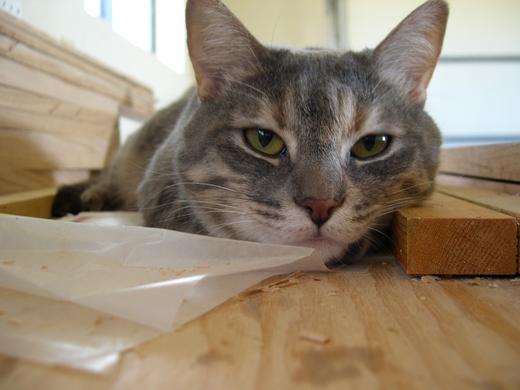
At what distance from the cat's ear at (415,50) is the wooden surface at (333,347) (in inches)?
24.6

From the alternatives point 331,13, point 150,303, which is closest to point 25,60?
point 150,303

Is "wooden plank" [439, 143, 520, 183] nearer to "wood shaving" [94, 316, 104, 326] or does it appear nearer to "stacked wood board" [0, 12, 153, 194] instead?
"wood shaving" [94, 316, 104, 326]

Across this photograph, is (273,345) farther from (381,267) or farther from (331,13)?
(331,13)

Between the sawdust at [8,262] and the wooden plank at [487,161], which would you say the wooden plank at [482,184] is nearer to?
the wooden plank at [487,161]

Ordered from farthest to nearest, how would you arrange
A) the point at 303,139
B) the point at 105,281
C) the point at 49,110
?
the point at 49,110, the point at 303,139, the point at 105,281

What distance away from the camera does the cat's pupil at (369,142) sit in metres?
1.07

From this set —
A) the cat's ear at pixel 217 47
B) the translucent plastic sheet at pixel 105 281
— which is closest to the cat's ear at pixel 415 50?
the cat's ear at pixel 217 47

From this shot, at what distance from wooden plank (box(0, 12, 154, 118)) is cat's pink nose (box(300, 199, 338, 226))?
133cm

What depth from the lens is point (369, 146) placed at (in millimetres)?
1080

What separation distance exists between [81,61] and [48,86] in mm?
299

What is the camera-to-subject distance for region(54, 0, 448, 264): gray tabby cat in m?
0.95

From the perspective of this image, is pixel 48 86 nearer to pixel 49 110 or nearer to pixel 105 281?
pixel 49 110

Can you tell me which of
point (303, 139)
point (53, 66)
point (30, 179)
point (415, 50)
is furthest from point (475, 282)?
point (53, 66)

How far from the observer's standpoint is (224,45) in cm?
115
